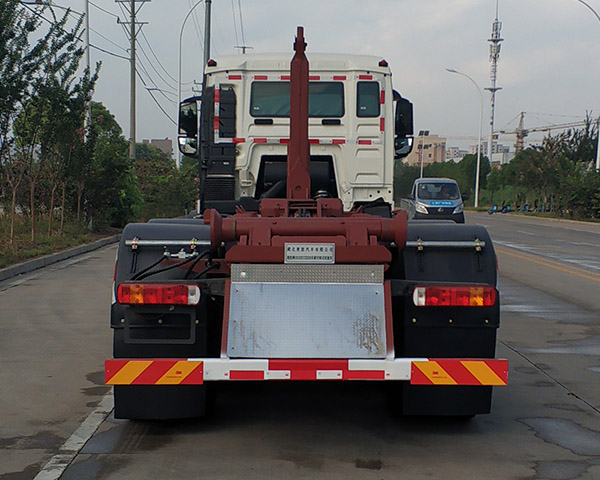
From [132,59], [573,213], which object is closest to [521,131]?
[573,213]

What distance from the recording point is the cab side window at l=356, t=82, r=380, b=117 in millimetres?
9820

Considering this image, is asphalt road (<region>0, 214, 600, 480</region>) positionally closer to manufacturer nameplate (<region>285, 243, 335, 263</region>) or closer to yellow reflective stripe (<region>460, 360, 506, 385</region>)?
yellow reflective stripe (<region>460, 360, 506, 385</region>)

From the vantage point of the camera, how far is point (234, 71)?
9.80 meters

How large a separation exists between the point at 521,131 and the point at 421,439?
5449 inches

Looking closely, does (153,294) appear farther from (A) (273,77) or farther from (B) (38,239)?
(B) (38,239)

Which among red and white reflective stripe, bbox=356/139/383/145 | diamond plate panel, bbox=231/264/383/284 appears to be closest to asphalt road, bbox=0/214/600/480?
Answer: diamond plate panel, bbox=231/264/383/284

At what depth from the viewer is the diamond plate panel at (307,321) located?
5.29 m

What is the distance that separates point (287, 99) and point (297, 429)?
15.0ft

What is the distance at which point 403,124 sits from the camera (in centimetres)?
1008

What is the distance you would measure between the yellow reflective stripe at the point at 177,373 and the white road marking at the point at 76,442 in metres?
0.79

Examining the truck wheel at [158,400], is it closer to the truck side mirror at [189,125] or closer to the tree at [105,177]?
the truck side mirror at [189,125]

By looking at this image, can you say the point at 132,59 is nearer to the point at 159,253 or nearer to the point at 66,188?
the point at 66,188

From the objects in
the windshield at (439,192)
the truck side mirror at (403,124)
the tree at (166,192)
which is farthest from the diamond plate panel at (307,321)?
the tree at (166,192)

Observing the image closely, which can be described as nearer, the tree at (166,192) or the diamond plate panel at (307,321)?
the diamond plate panel at (307,321)
